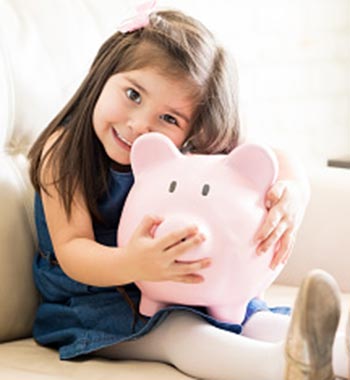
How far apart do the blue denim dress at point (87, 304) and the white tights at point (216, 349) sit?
20 millimetres

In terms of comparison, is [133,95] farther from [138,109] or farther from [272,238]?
[272,238]

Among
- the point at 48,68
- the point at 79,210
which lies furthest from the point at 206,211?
the point at 48,68

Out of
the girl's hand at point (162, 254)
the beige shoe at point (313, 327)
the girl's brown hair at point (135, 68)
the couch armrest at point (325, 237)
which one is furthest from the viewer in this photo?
the couch armrest at point (325, 237)

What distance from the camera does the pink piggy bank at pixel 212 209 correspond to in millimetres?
961

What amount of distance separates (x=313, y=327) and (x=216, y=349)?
0.26 metres

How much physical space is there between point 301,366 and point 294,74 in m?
1.54

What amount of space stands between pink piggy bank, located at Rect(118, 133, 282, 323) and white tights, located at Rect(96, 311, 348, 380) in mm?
36

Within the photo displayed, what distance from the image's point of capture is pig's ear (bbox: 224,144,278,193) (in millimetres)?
985

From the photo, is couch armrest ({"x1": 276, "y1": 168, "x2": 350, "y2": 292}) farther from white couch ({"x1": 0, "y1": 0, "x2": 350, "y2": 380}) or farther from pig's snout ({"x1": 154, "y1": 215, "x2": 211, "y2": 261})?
pig's snout ({"x1": 154, "y1": 215, "x2": 211, "y2": 261})

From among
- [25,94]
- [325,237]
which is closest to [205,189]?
[25,94]

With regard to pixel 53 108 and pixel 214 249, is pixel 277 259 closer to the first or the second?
pixel 214 249

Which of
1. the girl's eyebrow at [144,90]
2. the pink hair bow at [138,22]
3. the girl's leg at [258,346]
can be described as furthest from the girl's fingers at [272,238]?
the pink hair bow at [138,22]

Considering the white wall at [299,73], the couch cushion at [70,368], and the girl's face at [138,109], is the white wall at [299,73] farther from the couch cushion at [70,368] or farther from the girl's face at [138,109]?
the couch cushion at [70,368]

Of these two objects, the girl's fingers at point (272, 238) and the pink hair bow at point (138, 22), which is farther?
the pink hair bow at point (138, 22)
